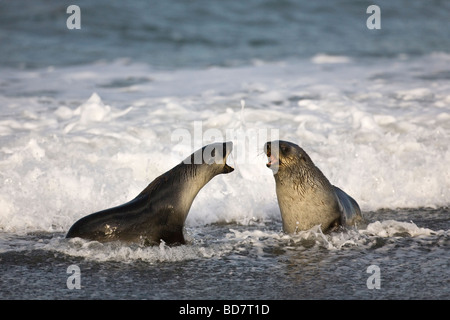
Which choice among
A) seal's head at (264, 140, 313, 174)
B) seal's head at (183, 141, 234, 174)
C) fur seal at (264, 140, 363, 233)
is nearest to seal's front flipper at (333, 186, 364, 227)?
fur seal at (264, 140, 363, 233)

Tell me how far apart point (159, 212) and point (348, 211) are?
187 cm

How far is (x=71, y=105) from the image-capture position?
12.4m

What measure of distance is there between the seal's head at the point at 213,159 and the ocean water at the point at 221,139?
2.16ft

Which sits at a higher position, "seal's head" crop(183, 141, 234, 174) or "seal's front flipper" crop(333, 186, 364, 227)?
"seal's head" crop(183, 141, 234, 174)

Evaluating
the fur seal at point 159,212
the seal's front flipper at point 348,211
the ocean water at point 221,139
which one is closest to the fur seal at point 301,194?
the seal's front flipper at point 348,211

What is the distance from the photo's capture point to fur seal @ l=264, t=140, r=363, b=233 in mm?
7152

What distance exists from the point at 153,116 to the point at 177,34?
882 cm

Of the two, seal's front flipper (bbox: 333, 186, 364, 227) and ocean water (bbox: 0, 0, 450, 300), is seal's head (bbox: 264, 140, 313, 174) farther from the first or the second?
ocean water (bbox: 0, 0, 450, 300)

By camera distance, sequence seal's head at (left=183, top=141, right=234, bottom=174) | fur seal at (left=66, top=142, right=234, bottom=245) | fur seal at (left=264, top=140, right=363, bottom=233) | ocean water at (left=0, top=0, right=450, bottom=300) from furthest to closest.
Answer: fur seal at (left=264, top=140, right=363, bottom=233) → seal's head at (left=183, top=141, right=234, bottom=174) → fur seal at (left=66, top=142, right=234, bottom=245) → ocean water at (left=0, top=0, right=450, bottom=300)

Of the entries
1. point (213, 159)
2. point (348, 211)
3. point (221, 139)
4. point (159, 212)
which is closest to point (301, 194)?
point (348, 211)

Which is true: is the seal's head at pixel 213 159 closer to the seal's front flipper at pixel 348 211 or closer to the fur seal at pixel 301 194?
the fur seal at pixel 301 194

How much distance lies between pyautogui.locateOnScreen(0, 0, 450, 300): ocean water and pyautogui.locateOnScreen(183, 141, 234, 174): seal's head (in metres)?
0.66
